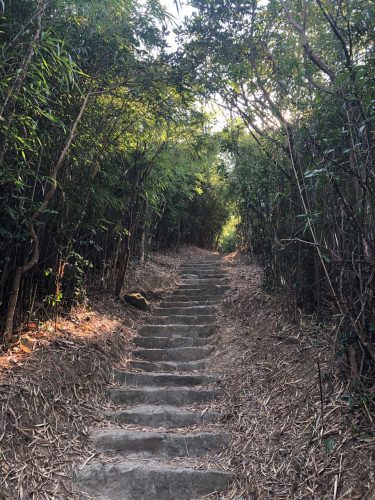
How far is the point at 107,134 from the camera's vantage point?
3926 mm

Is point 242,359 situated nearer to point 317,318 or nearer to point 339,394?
point 317,318

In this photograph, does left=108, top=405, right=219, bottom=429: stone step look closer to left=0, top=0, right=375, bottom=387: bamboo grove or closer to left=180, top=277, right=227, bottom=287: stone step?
left=0, top=0, right=375, bottom=387: bamboo grove

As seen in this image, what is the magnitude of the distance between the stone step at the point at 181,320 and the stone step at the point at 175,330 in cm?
25

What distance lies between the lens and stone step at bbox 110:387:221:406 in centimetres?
352

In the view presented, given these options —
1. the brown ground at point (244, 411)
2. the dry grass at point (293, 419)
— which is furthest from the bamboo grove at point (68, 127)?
the dry grass at point (293, 419)

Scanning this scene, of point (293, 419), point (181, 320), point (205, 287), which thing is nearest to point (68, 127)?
point (293, 419)

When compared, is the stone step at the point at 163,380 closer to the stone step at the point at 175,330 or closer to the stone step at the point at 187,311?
the stone step at the point at 175,330

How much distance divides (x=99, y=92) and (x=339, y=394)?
2.87 m

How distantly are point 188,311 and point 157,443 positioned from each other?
2.93 meters

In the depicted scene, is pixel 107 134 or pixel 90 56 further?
pixel 107 134

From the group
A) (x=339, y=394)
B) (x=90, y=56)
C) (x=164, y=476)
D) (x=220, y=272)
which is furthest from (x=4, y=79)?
(x=220, y=272)

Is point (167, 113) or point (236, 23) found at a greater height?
point (236, 23)

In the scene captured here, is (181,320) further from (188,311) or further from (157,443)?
(157,443)

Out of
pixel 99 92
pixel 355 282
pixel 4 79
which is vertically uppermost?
pixel 99 92
